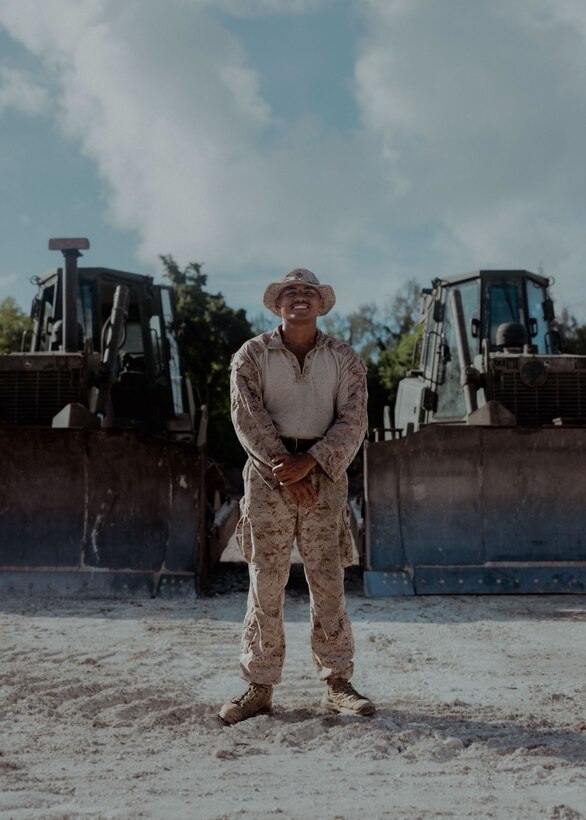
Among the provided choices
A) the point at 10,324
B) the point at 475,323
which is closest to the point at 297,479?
the point at 475,323

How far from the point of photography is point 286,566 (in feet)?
12.1

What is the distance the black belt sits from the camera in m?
3.72

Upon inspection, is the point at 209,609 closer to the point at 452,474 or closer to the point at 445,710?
the point at 452,474

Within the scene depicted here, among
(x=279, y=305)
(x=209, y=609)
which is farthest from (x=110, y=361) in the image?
(x=279, y=305)

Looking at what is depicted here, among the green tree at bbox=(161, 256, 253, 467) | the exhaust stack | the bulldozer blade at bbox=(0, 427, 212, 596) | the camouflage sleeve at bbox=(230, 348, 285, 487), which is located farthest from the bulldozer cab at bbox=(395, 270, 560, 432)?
the green tree at bbox=(161, 256, 253, 467)

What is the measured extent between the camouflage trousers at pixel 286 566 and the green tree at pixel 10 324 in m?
21.9

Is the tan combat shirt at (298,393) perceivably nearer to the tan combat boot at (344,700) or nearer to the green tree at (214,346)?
the tan combat boot at (344,700)

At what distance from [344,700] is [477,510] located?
3290 millimetres

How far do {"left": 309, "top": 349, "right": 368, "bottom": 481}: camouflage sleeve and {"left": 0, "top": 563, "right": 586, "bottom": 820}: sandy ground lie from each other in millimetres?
973

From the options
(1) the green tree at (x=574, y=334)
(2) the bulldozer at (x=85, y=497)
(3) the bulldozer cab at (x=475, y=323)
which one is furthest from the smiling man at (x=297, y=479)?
(1) the green tree at (x=574, y=334)

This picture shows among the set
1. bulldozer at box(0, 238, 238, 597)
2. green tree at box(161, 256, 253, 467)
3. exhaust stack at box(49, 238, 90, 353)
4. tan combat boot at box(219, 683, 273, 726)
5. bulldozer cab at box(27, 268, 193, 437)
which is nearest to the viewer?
tan combat boot at box(219, 683, 273, 726)

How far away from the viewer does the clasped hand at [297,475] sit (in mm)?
3529

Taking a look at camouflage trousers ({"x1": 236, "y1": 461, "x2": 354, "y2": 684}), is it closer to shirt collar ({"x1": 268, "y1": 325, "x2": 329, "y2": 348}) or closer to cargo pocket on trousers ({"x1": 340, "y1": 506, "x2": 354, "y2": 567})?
cargo pocket on trousers ({"x1": 340, "y1": 506, "x2": 354, "y2": 567})

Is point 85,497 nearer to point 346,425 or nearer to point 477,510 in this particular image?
point 477,510
